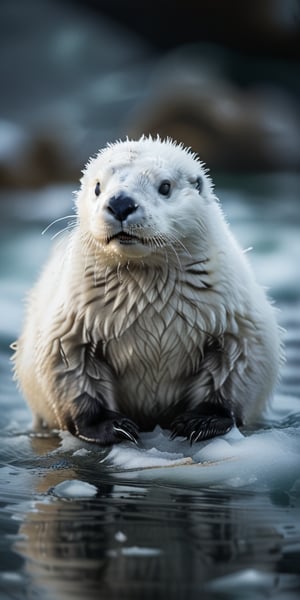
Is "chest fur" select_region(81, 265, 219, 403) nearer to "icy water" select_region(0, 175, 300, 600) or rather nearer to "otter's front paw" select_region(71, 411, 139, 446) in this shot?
"otter's front paw" select_region(71, 411, 139, 446)

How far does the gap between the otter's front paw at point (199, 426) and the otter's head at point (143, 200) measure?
68 centimetres

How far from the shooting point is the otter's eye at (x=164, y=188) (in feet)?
13.2

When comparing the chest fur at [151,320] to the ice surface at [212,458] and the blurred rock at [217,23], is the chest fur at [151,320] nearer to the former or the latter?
the ice surface at [212,458]

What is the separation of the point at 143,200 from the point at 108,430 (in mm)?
988

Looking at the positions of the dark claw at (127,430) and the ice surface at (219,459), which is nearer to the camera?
the ice surface at (219,459)

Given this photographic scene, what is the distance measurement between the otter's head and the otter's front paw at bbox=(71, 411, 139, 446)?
68 centimetres

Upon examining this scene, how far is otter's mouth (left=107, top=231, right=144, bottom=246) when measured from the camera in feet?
12.3

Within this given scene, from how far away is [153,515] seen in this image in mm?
3289

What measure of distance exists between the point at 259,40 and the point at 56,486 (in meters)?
13.3

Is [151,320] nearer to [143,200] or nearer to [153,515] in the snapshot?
[143,200]

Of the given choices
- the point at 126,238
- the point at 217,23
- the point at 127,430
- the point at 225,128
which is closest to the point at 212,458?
the point at 127,430

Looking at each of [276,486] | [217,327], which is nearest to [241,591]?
[276,486]

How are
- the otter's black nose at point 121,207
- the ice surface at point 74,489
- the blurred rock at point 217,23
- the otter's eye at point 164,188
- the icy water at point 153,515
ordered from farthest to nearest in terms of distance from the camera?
1. the blurred rock at point 217,23
2. the otter's eye at point 164,188
3. the otter's black nose at point 121,207
4. the ice surface at point 74,489
5. the icy water at point 153,515

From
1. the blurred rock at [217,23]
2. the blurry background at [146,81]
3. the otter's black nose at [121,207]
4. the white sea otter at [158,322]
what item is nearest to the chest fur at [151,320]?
the white sea otter at [158,322]
